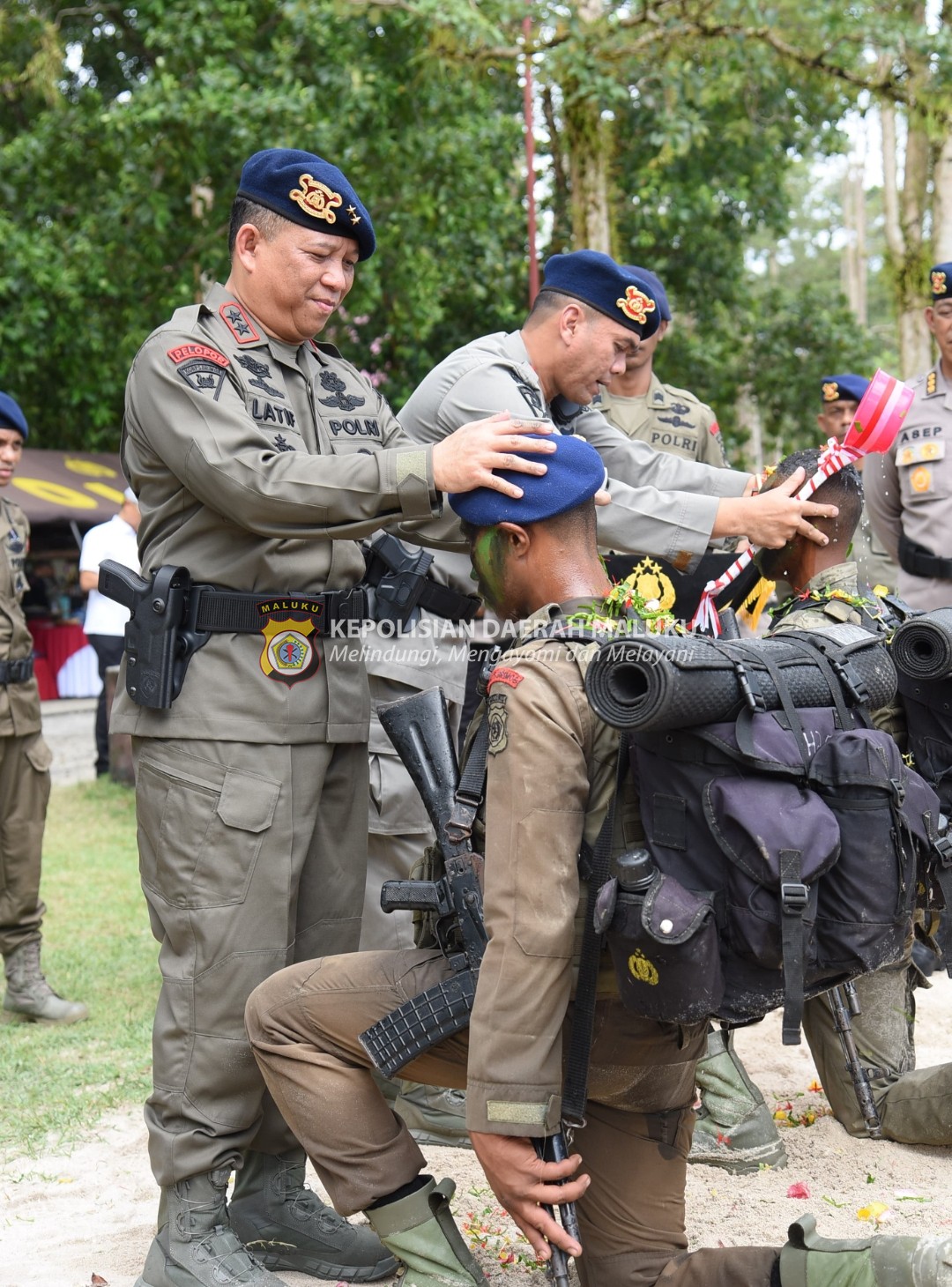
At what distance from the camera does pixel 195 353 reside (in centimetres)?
307

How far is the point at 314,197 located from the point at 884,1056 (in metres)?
2.87

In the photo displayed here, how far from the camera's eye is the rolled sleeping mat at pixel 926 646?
9.89ft

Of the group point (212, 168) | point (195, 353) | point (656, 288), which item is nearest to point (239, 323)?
point (195, 353)

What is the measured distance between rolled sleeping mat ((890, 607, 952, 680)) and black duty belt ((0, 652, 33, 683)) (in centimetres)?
376

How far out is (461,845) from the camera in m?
2.83

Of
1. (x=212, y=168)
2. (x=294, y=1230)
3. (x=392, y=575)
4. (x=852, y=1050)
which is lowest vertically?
(x=294, y=1230)

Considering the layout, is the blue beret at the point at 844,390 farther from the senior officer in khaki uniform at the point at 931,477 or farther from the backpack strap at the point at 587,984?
the backpack strap at the point at 587,984

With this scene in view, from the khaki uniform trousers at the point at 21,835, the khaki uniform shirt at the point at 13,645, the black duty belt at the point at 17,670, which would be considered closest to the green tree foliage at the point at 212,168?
the khaki uniform shirt at the point at 13,645

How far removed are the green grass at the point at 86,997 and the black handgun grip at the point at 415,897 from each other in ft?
6.37

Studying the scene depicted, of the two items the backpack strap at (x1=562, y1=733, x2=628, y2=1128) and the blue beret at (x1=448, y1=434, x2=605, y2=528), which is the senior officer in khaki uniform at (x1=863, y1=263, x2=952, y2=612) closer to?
the blue beret at (x1=448, y1=434, x2=605, y2=528)

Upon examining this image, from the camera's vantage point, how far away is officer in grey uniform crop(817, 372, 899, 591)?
576 cm

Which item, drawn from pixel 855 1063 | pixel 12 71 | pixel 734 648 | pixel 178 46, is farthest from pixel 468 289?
pixel 734 648

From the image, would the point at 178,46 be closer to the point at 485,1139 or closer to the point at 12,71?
the point at 12,71

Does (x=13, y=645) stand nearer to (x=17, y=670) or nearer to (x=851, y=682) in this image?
(x=17, y=670)
